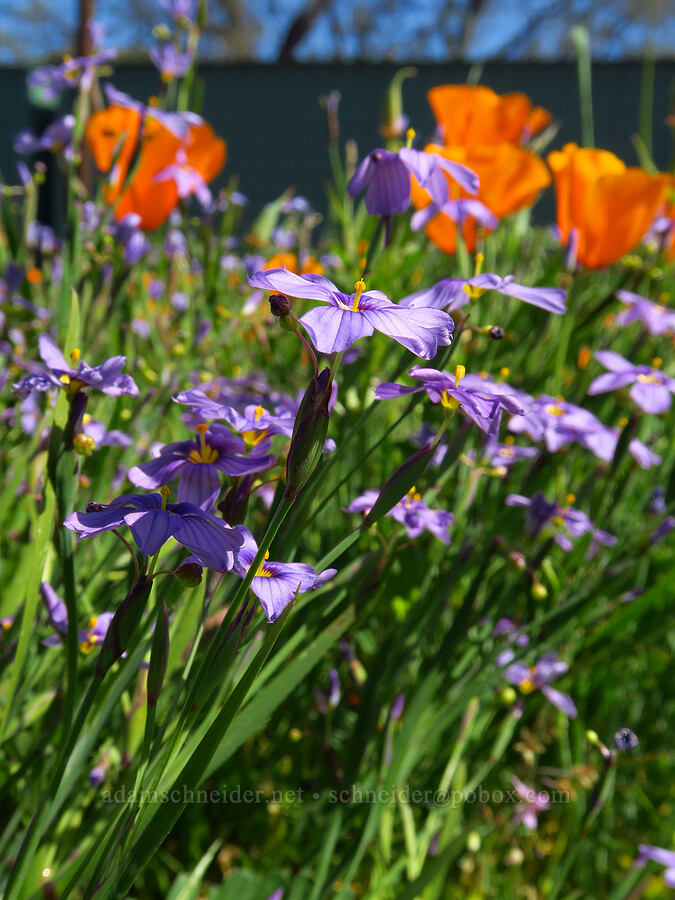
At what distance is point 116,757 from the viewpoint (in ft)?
1.97

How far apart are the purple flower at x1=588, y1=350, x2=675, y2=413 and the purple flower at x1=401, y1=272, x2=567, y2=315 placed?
0.28 metres

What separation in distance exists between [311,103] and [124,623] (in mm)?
7816

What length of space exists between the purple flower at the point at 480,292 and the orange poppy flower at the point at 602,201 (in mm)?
480

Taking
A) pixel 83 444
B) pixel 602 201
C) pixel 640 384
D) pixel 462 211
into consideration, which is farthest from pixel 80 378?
pixel 602 201

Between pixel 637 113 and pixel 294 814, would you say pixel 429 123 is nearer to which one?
pixel 637 113

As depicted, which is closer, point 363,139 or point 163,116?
point 163,116

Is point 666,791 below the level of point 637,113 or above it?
below

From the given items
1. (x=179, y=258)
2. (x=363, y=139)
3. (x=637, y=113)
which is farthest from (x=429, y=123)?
(x=179, y=258)

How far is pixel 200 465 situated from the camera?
0.41 meters

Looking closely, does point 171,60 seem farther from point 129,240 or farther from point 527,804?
point 527,804

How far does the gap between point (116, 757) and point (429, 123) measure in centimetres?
544

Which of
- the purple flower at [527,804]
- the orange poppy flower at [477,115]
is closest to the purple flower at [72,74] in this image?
the orange poppy flower at [477,115]

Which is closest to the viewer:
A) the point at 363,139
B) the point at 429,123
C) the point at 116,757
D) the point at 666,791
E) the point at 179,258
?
the point at 116,757

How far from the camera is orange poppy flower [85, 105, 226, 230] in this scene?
961 millimetres
